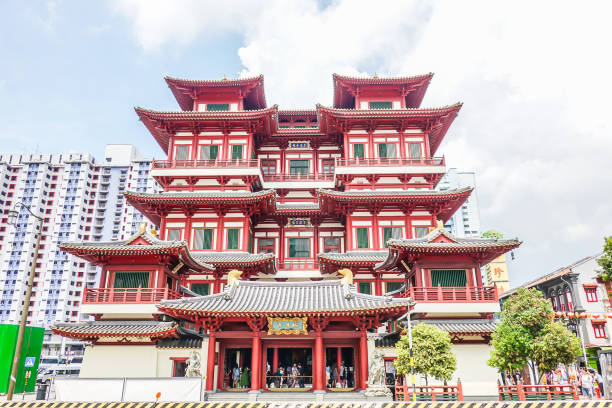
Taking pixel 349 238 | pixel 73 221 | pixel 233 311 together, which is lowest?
pixel 233 311

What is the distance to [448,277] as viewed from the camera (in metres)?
28.3

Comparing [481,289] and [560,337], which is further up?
[481,289]

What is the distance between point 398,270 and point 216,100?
78.3ft

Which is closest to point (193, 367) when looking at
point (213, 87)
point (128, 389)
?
point (128, 389)

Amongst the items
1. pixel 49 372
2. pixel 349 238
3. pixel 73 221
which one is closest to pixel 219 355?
pixel 349 238

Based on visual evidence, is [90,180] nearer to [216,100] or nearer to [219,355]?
[216,100]

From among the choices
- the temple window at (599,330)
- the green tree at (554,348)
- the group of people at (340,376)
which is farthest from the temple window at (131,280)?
the temple window at (599,330)

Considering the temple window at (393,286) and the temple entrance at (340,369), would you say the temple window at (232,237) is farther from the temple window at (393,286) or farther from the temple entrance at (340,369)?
the temple entrance at (340,369)

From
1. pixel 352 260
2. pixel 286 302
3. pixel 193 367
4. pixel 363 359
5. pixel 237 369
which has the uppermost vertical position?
pixel 352 260

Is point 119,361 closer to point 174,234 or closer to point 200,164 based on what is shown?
point 174,234

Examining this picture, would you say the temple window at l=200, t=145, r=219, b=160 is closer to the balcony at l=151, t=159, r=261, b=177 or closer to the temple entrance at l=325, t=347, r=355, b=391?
the balcony at l=151, t=159, r=261, b=177

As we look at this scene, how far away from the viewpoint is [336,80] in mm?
41281

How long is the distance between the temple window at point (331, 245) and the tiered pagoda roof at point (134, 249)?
45.5 feet

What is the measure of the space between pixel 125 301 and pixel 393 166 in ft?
78.8
